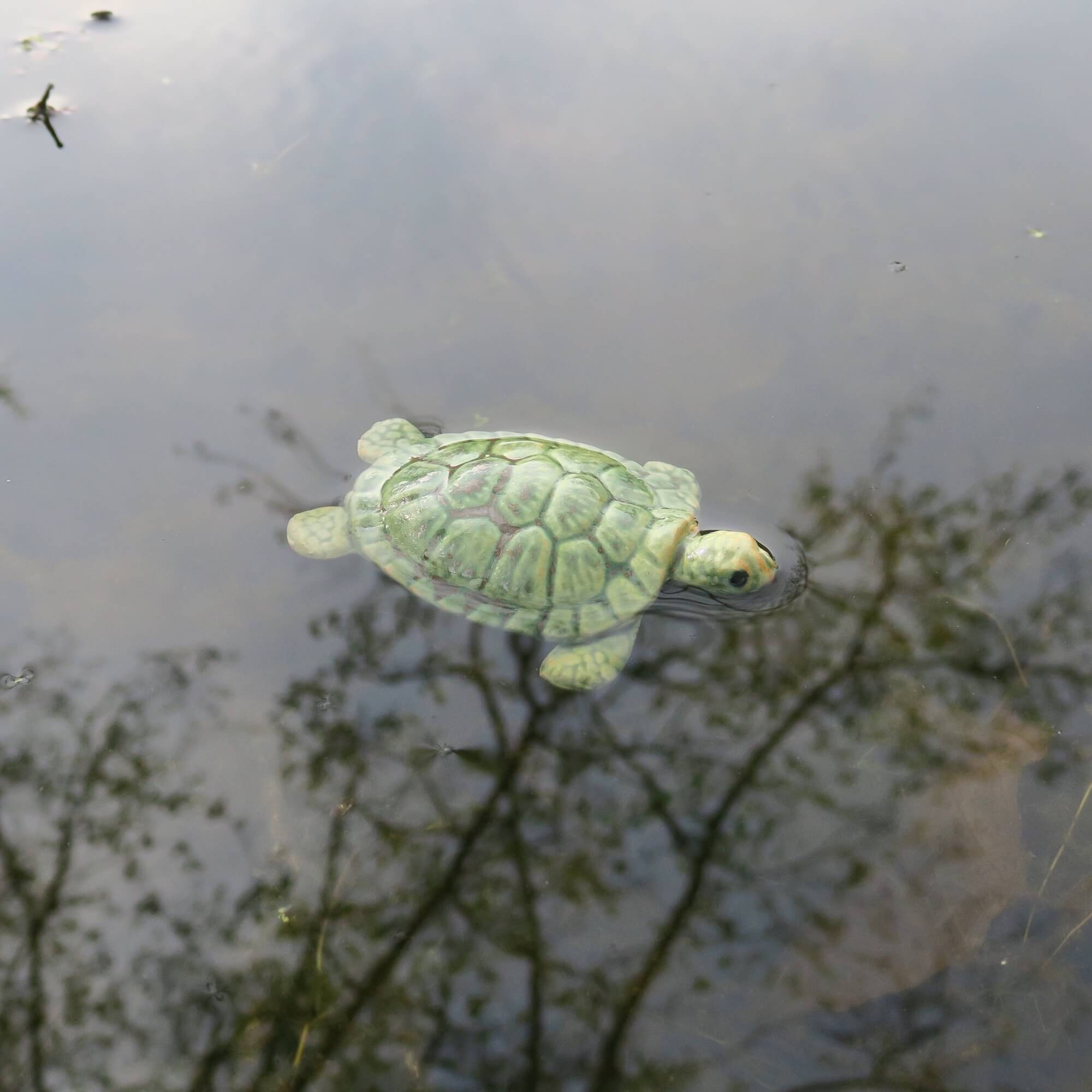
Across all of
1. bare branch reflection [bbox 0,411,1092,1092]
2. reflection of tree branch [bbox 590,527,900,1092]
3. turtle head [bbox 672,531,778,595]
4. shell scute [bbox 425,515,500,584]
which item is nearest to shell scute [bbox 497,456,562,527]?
shell scute [bbox 425,515,500,584]

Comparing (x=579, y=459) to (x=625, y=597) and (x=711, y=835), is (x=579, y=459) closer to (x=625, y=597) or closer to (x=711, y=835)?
(x=625, y=597)

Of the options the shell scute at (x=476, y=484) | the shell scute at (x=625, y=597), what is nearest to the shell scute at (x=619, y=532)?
the shell scute at (x=625, y=597)

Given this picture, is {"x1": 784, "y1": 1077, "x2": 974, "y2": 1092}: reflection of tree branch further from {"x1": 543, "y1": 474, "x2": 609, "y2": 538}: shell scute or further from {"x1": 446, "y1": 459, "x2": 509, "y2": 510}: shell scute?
{"x1": 446, "y1": 459, "x2": 509, "y2": 510}: shell scute

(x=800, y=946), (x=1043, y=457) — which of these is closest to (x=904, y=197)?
(x=1043, y=457)

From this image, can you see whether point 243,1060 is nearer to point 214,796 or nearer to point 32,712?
point 214,796

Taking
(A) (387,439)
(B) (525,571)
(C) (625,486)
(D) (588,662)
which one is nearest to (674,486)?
(C) (625,486)

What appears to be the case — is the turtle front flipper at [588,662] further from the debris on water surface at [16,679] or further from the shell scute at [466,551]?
the debris on water surface at [16,679]
